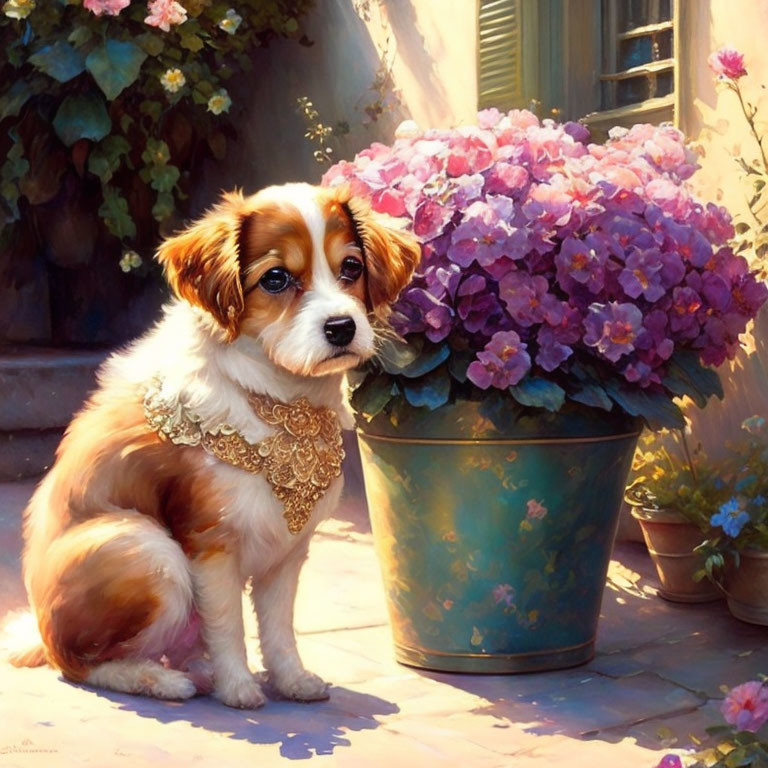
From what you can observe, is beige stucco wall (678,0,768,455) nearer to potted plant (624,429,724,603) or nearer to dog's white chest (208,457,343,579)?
potted plant (624,429,724,603)

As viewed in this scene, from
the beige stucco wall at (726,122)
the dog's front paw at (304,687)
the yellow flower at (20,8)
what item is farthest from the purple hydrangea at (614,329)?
the yellow flower at (20,8)

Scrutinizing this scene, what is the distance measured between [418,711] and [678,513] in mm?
1257

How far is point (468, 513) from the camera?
3.54m

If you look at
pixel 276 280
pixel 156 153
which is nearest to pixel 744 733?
pixel 276 280

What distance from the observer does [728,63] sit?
151 inches

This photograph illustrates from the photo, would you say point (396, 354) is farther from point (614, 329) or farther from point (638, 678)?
point (638, 678)

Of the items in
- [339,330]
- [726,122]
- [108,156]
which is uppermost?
[108,156]

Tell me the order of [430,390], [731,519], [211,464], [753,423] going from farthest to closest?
1. [753,423]
2. [731,519]
3. [430,390]
4. [211,464]

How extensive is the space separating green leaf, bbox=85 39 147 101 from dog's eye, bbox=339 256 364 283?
9.86 feet

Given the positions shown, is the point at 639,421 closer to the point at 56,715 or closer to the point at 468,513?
the point at 468,513

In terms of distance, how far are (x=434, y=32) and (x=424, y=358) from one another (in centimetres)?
232

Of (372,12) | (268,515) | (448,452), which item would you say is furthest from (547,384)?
(372,12)

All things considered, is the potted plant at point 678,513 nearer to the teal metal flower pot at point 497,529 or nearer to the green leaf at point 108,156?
the teal metal flower pot at point 497,529

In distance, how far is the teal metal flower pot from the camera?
3.50 meters
